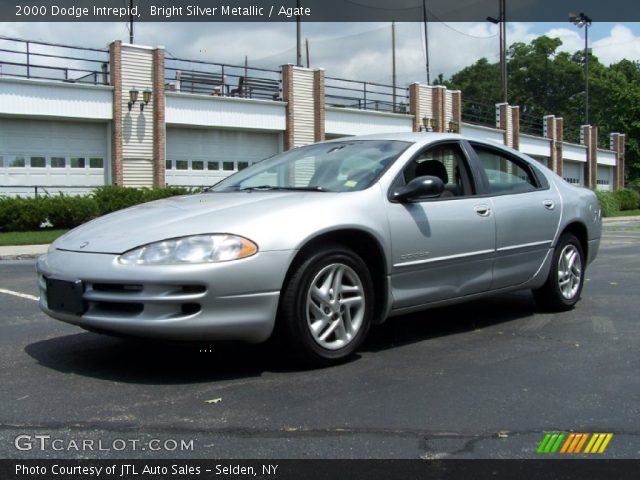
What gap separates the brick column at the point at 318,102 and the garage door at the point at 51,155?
9526 mm

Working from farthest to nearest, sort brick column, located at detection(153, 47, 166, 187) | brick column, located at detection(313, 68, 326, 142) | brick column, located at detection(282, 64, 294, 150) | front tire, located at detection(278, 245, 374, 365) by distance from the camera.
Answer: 1. brick column, located at detection(313, 68, 326, 142)
2. brick column, located at detection(282, 64, 294, 150)
3. brick column, located at detection(153, 47, 166, 187)
4. front tire, located at detection(278, 245, 374, 365)

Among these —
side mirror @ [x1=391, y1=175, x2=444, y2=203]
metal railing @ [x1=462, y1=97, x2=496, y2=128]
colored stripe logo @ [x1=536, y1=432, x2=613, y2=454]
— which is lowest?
colored stripe logo @ [x1=536, y1=432, x2=613, y2=454]

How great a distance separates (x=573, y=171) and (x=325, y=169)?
5113cm

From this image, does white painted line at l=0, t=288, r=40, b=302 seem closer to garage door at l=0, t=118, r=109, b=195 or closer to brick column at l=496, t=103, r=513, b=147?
garage door at l=0, t=118, r=109, b=195

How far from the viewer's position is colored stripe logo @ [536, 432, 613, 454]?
→ 3193 millimetres

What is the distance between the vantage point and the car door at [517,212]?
5633mm

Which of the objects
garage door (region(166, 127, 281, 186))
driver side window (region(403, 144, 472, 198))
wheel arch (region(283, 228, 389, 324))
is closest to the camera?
wheel arch (region(283, 228, 389, 324))

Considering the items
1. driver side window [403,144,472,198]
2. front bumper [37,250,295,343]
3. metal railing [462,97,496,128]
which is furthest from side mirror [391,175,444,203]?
metal railing [462,97,496,128]

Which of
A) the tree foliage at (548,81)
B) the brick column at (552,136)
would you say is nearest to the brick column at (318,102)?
the brick column at (552,136)

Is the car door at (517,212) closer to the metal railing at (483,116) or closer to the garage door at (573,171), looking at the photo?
the metal railing at (483,116)
